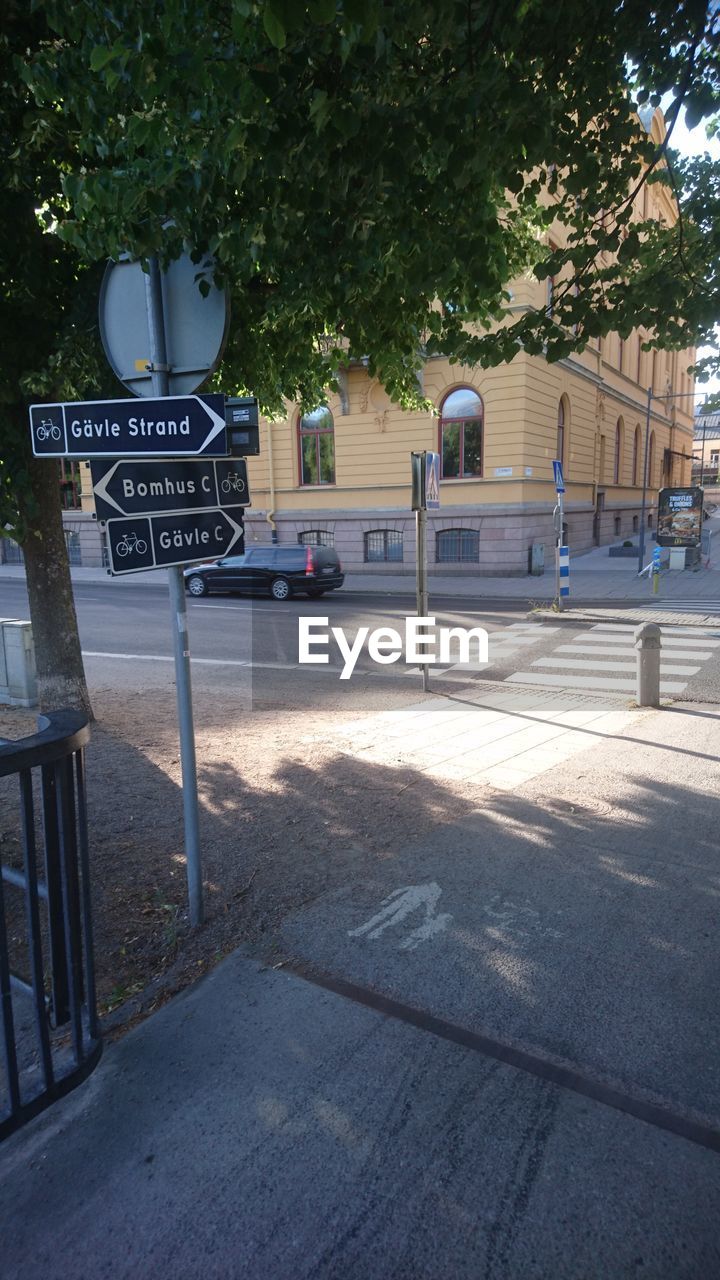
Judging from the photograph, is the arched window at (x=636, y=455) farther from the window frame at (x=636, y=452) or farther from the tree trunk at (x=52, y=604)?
the tree trunk at (x=52, y=604)

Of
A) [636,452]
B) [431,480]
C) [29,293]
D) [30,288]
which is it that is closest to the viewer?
[30,288]

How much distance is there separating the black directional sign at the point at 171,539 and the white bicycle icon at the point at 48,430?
429 millimetres

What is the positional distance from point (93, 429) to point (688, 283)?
187 inches

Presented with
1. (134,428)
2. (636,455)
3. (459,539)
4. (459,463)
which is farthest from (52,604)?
(636,455)

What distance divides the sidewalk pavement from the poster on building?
20401mm

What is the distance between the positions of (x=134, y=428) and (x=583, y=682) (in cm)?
750

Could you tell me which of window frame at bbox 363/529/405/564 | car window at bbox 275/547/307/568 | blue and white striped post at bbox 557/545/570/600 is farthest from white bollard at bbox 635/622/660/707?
window frame at bbox 363/529/405/564

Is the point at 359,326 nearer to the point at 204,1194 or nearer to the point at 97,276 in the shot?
the point at 97,276

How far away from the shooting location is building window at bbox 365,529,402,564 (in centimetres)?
2647

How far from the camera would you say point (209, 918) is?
377 centimetres

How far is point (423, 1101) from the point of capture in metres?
2.54

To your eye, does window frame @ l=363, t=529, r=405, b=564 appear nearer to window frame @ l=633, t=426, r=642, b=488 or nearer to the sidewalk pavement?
window frame @ l=633, t=426, r=642, b=488

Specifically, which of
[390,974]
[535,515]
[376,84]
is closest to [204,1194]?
[390,974]

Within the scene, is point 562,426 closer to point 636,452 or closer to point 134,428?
point 636,452
